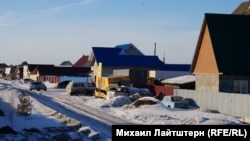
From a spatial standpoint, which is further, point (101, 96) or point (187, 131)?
point (101, 96)

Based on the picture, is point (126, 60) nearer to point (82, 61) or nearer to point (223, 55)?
point (223, 55)

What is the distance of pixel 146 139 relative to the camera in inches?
320

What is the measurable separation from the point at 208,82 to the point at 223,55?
9.64 feet

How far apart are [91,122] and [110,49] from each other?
54695mm

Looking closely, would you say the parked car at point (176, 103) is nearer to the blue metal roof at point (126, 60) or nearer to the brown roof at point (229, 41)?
the brown roof at point (229, 41)

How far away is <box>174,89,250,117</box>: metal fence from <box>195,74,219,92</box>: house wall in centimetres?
228

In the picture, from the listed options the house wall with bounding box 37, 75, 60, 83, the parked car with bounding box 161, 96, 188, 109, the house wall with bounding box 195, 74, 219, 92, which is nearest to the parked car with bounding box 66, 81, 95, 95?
the house wall with bounding box 195, 74, 219, 92

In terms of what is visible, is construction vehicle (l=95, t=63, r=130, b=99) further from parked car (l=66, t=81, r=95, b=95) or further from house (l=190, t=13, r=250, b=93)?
house (l=190, t=13, r=250, b=93)

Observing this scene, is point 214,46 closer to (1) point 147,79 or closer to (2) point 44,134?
(1) point 147,79

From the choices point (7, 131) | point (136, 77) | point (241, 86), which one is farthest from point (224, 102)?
point (136, 77)

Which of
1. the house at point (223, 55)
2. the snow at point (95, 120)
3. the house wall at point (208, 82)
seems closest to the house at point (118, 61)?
the house wall at point (208, 82)

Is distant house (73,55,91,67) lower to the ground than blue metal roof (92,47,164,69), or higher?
higher

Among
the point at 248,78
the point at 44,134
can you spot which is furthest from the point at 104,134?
the point at 248,78

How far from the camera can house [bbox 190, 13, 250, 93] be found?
39781 mm
